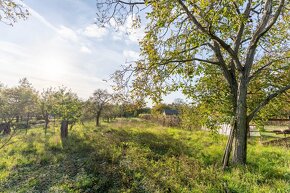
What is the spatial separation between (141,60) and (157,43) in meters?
0.92

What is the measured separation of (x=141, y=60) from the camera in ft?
25.1

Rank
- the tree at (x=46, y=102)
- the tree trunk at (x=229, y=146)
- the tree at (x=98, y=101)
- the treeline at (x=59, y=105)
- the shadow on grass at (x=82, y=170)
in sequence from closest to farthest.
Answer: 1. the shadow on grass at (x=82, y=170)
2. the tree trunk at (x=229, y=146)
3. the treeline at (x=59, y=105)
4. the tree at (x=46, y=102)
5. the tree at (x=98, y=101)

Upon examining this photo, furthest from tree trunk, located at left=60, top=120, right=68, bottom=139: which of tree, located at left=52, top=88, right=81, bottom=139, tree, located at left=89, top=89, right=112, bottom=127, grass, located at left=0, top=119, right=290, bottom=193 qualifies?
tree, located at left=89, top=89, right=112, bottom=127

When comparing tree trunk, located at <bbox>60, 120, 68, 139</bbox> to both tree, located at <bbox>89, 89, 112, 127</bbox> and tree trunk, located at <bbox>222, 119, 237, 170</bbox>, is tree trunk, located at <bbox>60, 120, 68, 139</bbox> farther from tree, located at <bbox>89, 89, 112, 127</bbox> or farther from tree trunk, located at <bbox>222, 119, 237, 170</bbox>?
tree trunk, located at <bbox>222, 119, 237, 170</bbox>

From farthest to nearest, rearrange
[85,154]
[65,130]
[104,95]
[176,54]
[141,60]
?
[104,95] < [65,130] < [85,154] < [141,60] < [176,54]

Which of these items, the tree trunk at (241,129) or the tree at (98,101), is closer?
the tree trunk at (241,129)

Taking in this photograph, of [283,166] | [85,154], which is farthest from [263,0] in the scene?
[85,154]

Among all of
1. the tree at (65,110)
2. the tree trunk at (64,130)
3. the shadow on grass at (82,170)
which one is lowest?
the shadow on grass at (82,170)

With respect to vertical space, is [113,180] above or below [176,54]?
below

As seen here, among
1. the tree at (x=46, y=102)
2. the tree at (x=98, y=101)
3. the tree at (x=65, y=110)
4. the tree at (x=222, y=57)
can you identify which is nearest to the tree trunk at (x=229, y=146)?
the tree at (x=222, y=57)

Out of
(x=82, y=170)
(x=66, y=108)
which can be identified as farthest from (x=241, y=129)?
(x=66, y=108)

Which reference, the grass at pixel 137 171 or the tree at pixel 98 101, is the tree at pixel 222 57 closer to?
the grass at pixel 137 171

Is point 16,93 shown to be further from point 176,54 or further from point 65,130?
point 176,54

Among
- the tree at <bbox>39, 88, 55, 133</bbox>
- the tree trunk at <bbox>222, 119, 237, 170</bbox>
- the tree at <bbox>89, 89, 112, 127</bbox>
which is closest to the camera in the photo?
the tree trunk at <bbox>222, 119, 237, 170</bbox>
